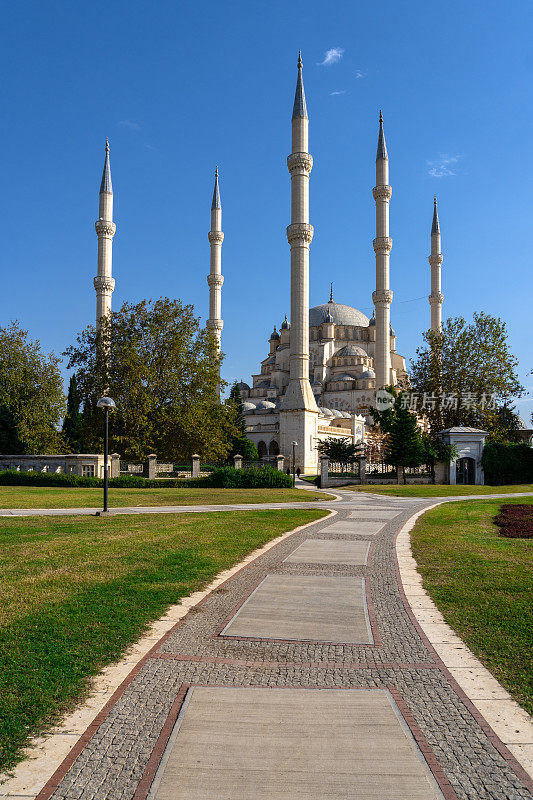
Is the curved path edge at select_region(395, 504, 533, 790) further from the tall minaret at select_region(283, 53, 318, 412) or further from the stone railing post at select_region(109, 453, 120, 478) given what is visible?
the tall minaret at select_region(283, 53, 318, 412)

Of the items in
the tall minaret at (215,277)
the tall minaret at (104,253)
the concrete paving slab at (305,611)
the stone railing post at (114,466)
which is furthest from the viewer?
the tall minaret at (215,277)

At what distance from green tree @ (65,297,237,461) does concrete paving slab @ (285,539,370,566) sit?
2490cm

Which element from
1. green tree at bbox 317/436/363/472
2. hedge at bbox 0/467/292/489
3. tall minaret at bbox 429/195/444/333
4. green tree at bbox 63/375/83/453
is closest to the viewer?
hedge at bbox 0/467/292/489

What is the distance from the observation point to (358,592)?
7438mm

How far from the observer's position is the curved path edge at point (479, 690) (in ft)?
11.6

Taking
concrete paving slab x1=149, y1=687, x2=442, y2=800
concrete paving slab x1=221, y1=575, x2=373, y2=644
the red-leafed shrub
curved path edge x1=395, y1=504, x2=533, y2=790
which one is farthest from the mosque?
concrete paving slab x1=149, y1=687, x2=442, y2=800

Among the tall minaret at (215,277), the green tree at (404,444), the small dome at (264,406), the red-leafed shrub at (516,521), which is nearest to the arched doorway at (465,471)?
the green tree at (404,444)

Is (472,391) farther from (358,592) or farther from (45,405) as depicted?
(358,592)

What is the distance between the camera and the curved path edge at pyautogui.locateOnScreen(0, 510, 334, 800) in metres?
3.10

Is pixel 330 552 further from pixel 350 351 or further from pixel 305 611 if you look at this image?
pixel 350 351

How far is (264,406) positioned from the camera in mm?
70312

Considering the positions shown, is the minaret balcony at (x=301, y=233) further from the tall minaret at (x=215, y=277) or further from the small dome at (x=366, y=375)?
the small dome at (x=366, y=375)

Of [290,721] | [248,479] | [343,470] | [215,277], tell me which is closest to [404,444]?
[343,470]

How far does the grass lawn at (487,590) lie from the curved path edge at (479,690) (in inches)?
3.7
